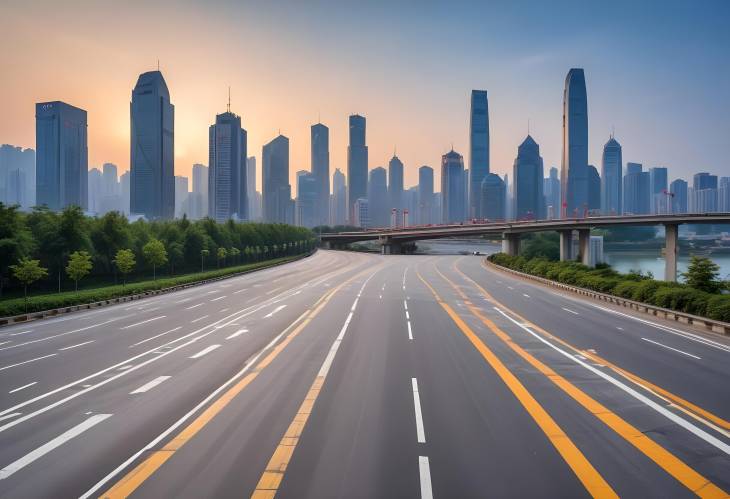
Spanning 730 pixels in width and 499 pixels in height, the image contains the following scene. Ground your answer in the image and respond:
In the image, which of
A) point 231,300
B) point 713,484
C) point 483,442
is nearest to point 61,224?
point 231,300

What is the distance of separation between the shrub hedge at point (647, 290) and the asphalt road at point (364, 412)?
3441 millimetres

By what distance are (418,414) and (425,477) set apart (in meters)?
3.08

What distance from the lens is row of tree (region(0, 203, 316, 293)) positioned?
→ 4575cm

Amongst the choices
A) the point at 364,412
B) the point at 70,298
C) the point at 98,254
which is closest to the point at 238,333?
the point at 364,412

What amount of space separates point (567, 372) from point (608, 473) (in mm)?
7210

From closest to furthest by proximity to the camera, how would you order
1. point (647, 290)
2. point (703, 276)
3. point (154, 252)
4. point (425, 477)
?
point (425, 477), point (647, 290), point (703, 276), point (154, 252)

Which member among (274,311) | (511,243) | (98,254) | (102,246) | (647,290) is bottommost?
(274,311)

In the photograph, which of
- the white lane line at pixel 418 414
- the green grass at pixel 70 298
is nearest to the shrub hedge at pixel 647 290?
the white lane line at pixel 418 414

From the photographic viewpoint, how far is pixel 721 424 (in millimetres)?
11047

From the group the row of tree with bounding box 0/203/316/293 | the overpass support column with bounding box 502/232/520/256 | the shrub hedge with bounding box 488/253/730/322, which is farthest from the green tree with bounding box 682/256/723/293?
the overpass support column with bounding box 502/232/520/256

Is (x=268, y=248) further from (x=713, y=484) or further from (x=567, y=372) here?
(x=713, y=484)

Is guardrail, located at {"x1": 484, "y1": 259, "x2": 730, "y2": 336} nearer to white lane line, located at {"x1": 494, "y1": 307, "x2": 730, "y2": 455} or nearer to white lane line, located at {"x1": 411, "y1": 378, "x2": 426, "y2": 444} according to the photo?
white lane line, located at {"x1": 494, "y1": 307, "x2": 730, "y2": 455}

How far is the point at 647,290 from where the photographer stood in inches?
1253

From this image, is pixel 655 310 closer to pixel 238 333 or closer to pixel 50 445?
pixel 238 333
